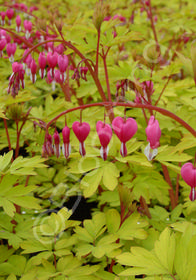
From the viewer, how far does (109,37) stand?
1.57m

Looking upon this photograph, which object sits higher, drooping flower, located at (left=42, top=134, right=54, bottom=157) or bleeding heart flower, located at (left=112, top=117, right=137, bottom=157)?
bleeding heart flower, located at (left=112, top=117, right=137, bottom=157)

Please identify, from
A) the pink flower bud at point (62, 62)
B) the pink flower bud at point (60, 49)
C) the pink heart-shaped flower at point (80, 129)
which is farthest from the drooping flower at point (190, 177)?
the pink flower bud at point (60, 49)

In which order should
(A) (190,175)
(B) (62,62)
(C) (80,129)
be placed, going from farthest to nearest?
1. (B) (62,62)
2. (C) (80,129)
3. (A) (190,175)

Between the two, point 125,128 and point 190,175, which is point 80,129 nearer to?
point 125,128

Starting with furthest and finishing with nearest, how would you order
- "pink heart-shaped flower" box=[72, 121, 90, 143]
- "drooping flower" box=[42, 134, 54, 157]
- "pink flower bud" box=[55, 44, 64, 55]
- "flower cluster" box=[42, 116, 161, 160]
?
1. "pink flower bud" box=[55, 44, 64, 55]
2. "drooping flower" box=[42, 134, 54, 157]
3. "pink heart-shaped flower" box=[72, 121, 90, 143]
4. "flower cluster" box=[42, 116, 161, 160]

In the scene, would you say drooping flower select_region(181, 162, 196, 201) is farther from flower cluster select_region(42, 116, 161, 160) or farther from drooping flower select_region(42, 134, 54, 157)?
drooping flower select_region(42, 134, 54, 157)

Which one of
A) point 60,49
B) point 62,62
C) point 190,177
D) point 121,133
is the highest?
point 60,49

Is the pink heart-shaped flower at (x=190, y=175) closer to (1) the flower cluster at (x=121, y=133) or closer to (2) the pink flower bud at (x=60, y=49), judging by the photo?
(1) the flower cluster at (x=121, y=133)

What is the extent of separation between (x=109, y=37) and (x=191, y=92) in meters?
1.08

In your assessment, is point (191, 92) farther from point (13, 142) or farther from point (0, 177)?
point (0, 177)

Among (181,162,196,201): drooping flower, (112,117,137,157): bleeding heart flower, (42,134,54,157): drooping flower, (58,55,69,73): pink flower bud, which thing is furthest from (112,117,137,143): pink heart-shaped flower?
(58,55,69,73): pink flower bud

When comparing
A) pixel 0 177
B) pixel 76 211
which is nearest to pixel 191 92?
pixel 76 211

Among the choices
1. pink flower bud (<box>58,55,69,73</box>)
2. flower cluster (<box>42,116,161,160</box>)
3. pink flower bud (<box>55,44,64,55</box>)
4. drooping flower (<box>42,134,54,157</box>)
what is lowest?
drooping flower (<box>42,134,54,157</box>)

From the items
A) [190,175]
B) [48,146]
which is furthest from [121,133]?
[48,146]
